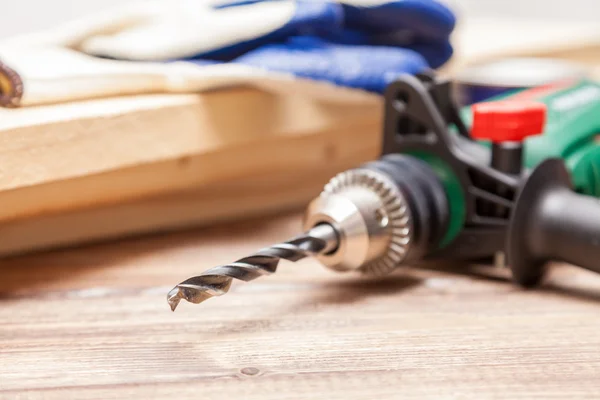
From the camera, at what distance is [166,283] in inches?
18.4

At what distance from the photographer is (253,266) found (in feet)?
1.27

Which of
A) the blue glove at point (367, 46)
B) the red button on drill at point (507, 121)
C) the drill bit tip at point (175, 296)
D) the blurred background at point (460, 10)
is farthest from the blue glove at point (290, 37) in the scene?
the blurred background at point (460, 10)

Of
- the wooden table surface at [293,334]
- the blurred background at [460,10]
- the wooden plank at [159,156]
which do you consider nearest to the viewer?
the wooden table surface at [293,334]

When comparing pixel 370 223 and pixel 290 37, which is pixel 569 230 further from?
pixel 290 37

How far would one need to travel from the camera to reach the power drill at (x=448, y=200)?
41cm

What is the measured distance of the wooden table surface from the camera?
34 cm

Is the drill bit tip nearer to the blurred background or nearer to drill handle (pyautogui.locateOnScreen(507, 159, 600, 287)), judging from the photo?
drill handle (pyautogui.locateOnScreen(507, 159, 600, 287))

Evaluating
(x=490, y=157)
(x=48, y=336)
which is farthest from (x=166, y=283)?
(x=490, y=157)

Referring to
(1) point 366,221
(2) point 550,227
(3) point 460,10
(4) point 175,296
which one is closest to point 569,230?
(2) point 550,227

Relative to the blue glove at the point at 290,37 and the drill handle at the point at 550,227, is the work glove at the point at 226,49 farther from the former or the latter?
the drill handle at the point at 550,227

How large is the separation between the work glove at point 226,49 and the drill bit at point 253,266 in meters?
0.15

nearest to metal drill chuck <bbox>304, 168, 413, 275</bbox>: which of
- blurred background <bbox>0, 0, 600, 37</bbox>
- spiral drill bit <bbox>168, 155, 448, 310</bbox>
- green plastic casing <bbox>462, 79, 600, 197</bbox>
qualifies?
spiral drill bit <bbox>168, 155, 448, 310</bbox>

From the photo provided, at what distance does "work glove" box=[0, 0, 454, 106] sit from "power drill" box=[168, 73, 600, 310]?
0.06 metres

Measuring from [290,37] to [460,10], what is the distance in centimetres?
82
